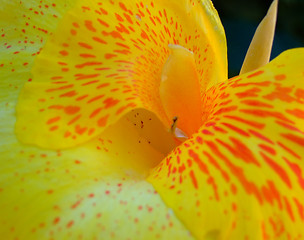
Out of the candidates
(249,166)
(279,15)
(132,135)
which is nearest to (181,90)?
(132,135)

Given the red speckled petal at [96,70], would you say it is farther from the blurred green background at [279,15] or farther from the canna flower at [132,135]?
the blurred green background at [279,15]

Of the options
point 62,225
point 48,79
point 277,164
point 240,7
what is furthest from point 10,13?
point 240,7

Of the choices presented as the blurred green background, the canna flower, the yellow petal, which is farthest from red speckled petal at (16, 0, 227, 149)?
the blurred green background

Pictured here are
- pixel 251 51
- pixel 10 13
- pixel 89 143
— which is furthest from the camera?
pixel 251 51

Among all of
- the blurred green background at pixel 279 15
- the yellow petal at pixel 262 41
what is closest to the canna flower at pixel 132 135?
the yellow petal at pixel 262 41

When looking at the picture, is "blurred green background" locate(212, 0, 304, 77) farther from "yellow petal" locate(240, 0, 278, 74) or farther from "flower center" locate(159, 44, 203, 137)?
"flower center" locate(159, 44, 203, 137)

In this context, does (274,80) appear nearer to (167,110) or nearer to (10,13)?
(167,110)

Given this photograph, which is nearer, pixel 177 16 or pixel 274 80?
pixel 274 80
